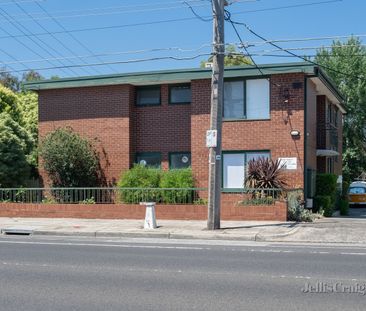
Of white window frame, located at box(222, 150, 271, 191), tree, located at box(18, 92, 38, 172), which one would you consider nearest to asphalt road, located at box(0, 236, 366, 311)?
white window frame, located at box(222, 150, 271, 191)

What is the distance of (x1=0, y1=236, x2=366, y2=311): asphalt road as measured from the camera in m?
7.54

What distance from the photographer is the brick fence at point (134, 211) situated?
19109mm

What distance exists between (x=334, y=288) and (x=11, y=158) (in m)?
17.5

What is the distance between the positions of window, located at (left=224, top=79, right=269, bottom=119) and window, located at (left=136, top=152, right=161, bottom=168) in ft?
11.7

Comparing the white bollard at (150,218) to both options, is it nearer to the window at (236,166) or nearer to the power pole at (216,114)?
the power pole at (216,114)

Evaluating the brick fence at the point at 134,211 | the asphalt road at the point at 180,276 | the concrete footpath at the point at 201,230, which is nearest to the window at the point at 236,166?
the brick fence at the point at 134,211

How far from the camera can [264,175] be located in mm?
20250

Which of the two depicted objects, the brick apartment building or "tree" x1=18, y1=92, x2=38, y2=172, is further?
"tree" x1=18, y1=92, x2=38, y2=172

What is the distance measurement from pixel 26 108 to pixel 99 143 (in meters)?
10.8

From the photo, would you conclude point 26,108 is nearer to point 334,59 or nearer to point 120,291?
point 334,59

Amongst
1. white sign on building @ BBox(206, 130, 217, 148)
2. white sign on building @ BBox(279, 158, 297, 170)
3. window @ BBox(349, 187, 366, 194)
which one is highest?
white sign on building @ BBox(206, 130, 217, 148)

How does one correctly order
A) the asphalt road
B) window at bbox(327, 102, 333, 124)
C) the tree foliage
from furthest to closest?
the tree foliage
window at bbox(327, 102, 333, 124)
the asphalt road

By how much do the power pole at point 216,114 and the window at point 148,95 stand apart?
299 inches

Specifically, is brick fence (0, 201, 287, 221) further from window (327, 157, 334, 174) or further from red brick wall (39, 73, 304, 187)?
window (327, 157, 334, 174)
